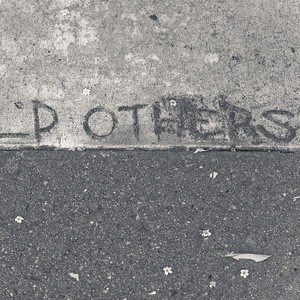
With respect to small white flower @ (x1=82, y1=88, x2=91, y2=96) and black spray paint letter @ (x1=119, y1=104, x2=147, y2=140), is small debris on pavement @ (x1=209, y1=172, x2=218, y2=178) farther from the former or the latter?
small white flower @ (x1=82, y1=88, x2=91, y2=96)

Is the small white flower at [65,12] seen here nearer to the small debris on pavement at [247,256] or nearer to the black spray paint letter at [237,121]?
the black spray paint letter at [237,121]

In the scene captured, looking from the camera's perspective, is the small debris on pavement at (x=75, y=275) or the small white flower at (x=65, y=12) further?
the small white flower at (x=65, y=12)

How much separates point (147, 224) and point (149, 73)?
3.32 feet

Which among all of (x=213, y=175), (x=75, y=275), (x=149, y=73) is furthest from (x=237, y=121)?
(x=75, y=275)

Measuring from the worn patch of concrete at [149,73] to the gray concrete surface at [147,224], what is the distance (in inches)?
5.6

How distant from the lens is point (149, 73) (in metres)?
3.12

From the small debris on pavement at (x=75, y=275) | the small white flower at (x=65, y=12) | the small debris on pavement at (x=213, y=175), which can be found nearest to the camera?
the small debris on pavement at (x=75, y=275)

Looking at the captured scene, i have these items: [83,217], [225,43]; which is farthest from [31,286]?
[225,43]

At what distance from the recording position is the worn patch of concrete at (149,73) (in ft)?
10.1

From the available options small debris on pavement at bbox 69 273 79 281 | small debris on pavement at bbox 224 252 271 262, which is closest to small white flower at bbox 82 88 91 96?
small debris on pavement at bbox 69 273 79 281

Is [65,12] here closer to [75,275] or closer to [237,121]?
[237,121]

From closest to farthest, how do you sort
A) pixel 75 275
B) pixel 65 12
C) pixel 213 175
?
pixel 75 275, pixel 213 175, pixel 65 12

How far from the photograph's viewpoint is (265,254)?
2.98 metres

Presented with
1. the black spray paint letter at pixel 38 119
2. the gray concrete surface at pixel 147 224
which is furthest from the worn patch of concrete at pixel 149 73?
the gray concrete surface at pixel 147 224
